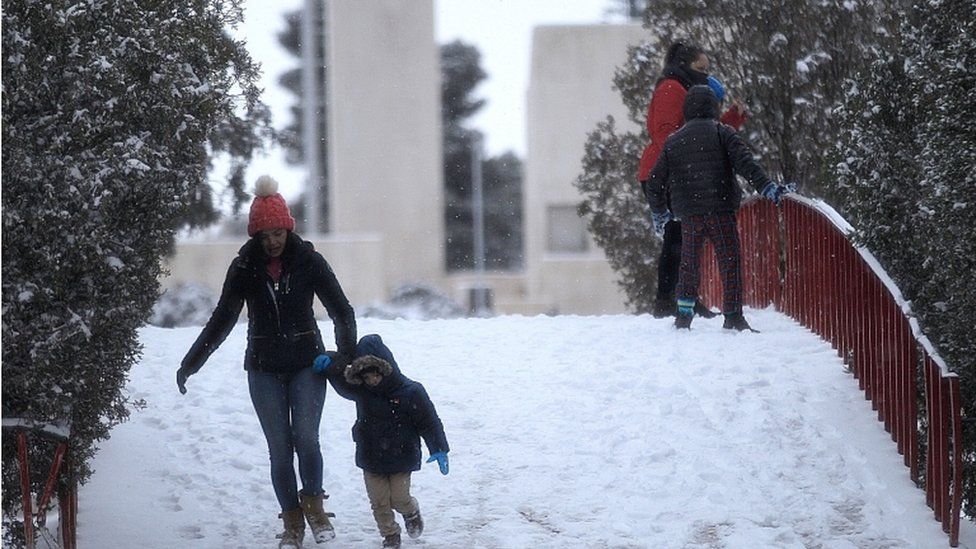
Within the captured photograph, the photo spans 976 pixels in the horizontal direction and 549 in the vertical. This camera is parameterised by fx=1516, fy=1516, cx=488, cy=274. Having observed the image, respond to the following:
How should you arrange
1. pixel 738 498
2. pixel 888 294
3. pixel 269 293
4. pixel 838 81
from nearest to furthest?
1. pixel 269 293
2. pixel 738 498
3. pixel 888 294
4. pixel 838 81

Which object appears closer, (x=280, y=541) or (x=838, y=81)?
(x=280, y=541)

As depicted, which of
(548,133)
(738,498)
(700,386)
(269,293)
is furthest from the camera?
(548,133)

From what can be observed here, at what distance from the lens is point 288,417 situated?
7285mm

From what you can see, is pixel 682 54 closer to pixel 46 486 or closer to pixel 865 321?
pixel 865 321

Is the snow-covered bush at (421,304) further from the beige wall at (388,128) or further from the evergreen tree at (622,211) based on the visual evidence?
the evergreen tree at (622,211)

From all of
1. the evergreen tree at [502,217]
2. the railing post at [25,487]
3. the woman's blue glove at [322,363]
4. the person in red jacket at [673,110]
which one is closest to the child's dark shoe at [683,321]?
the person in red jacket at [673,110]

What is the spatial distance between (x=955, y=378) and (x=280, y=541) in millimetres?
3282

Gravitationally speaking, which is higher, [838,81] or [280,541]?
[838,81]

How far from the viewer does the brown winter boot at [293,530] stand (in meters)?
7.14

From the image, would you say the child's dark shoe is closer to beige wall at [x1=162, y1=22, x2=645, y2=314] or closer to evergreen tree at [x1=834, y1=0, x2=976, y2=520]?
evergreen tree at [x1=834, y1=0, x2=976, y2=520]

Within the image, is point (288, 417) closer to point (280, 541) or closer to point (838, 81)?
point (280, 541)

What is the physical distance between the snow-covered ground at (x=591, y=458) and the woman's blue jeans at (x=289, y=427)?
1.21 ft

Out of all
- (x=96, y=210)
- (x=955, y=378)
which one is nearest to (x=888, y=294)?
(x=955, y=378)

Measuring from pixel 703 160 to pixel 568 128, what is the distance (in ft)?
72.2
